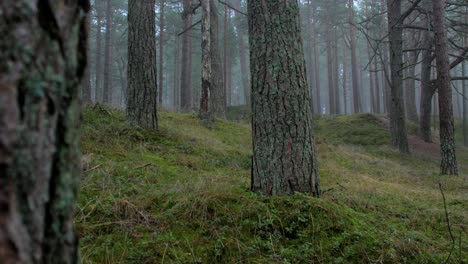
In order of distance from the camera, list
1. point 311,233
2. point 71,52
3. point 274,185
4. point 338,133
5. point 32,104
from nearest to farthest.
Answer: point 32,104 < point 71,52 < point 311,233 < point 274,185 < point 338,133

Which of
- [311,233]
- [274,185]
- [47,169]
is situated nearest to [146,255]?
[311,233]

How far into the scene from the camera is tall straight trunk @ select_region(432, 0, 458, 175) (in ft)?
32.3

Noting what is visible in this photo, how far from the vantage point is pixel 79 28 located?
88cm

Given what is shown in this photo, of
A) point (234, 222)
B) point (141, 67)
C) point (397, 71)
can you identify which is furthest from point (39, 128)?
point (397, 71)

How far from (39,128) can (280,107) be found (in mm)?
3351

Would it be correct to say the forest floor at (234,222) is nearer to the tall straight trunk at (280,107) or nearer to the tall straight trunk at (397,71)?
the tall straight trunk at (280,107)

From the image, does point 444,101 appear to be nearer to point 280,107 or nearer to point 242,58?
point 280,107

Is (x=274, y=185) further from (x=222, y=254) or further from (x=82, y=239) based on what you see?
(x=82, y=239)

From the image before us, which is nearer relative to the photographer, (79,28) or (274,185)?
(79,28)

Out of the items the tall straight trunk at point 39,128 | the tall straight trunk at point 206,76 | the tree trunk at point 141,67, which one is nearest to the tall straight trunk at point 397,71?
the tall straight trunk at point 206,76

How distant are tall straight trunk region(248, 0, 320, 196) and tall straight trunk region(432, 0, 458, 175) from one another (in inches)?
290

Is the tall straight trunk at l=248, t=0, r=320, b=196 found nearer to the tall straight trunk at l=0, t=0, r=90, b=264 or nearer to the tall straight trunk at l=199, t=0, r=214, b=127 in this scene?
the tall straight trunk at l=0, t=0, r=90, b=264

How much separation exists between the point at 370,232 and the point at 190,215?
1.53 m

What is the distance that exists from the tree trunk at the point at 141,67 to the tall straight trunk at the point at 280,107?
3.65 m
